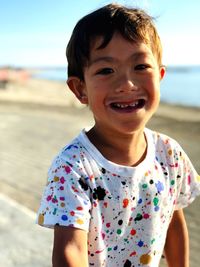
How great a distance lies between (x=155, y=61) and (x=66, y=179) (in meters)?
0.58

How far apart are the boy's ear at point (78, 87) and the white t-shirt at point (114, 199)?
0.57 feet

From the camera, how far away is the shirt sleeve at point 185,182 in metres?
1.78

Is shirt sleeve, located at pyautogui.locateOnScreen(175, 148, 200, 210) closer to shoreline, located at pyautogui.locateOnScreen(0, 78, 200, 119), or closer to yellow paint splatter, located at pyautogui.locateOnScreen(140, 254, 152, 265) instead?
yellow paint splatter, located at pyautogui.locateOnScreen(140, 254, 152, 265)

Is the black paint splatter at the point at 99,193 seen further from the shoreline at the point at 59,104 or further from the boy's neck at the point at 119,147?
the shoreline at the point at 59,104

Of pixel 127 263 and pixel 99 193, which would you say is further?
pixel 127 263

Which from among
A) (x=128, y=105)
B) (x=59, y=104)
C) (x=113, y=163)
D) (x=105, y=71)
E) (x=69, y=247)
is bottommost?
(x=69, y=247)

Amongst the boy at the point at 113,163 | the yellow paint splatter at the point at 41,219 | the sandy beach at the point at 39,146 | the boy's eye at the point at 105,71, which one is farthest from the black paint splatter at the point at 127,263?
the sandy beach at the point at 39,146

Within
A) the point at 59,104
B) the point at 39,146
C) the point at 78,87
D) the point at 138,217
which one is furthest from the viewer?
the point at 59,104

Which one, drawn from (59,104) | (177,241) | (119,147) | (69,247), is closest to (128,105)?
(119,147)

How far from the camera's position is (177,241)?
1898 mm

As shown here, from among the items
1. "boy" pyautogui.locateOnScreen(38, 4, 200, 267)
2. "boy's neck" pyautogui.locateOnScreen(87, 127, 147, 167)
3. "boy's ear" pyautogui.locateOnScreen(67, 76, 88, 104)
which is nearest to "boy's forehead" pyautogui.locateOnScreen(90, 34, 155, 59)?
"boy" pyautogui.locateOnScreen(38, 4, 200, 267)

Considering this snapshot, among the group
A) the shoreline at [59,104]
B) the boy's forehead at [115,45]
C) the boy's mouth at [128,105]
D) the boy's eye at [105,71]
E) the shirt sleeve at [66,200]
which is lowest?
the shirt sleeve at [66,200]

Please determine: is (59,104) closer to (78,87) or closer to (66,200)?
(78,87)

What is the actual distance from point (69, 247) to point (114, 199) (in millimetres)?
248
